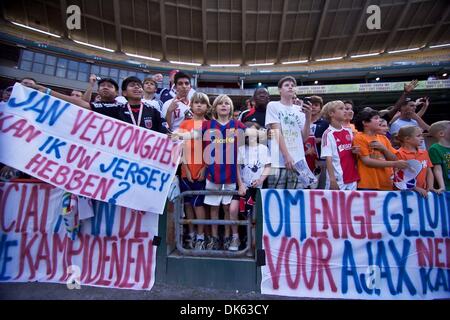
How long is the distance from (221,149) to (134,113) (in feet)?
4.18

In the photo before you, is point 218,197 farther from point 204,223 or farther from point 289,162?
point 289,162

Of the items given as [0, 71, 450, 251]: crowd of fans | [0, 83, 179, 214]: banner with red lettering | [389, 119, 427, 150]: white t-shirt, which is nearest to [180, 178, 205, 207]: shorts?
[0, 71, 450, 251]: crowd of fans

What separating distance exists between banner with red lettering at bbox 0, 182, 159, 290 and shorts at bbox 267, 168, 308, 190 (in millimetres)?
1502

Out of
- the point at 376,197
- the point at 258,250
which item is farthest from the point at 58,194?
the point at 376,197

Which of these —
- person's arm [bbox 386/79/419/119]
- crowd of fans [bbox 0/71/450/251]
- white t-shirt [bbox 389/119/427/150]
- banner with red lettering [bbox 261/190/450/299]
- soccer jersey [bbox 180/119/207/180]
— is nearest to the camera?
banner with red lettering [bbox 261/190/450/299]

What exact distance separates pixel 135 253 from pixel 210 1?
29706 millimetres

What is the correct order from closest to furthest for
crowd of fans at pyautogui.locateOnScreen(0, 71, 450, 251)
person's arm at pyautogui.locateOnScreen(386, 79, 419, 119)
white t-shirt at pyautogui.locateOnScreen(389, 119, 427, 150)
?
crowd of fans at pyautogui.locateOnScreen(0, 71, 450, 251)
person's arm at pyautogui.locateOnScreen(386, 79, 419, 119)
white t-shirt at pyautogui.locateOnScreen(389, 119, 427, 150)

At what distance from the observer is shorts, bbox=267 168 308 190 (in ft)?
10.1

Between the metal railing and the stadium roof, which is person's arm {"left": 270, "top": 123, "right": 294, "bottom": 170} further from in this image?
the stadium roof

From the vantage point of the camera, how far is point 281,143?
3064 mm

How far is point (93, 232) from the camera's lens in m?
2.76

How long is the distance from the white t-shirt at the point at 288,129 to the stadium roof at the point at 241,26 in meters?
27.9

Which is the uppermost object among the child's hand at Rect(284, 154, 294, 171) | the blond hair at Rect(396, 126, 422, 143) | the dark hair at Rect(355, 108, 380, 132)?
the dark hair at Rect(355, 108, 380, 132)
